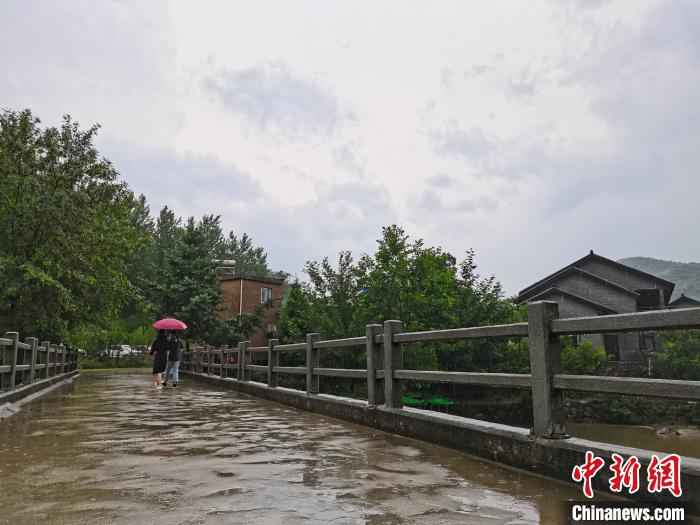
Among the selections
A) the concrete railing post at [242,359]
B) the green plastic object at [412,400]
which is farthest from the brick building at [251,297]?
the concrete railing post at [242,359]

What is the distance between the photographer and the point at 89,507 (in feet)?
11.3

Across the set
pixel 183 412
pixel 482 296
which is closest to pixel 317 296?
pixel 482 296

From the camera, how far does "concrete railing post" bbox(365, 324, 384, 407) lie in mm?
7617

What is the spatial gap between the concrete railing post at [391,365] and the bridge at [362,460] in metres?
0.02

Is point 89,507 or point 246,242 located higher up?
point 246,242

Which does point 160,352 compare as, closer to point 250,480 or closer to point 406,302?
point 250,480

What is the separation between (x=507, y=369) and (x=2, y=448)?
2644cm

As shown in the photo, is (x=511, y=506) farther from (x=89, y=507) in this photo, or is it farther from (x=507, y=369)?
(x=507, y=369)

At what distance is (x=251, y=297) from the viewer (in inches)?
1740

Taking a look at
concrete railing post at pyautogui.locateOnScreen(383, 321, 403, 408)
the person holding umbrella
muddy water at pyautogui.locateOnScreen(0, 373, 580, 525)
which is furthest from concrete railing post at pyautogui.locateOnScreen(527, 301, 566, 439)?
the person holding umbrella

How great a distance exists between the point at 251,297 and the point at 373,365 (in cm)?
3737

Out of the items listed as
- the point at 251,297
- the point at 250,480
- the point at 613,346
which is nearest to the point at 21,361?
the point at 250,480

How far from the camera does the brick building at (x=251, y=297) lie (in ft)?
139

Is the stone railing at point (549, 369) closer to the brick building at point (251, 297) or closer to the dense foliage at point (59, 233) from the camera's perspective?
the dense foliage at point (59, 233)
